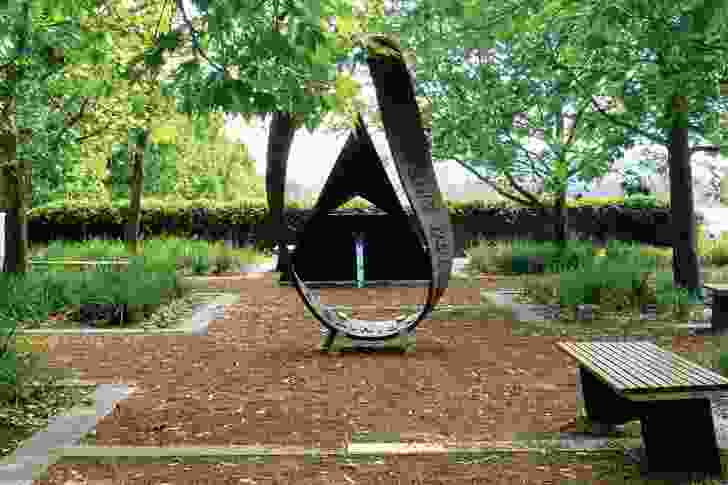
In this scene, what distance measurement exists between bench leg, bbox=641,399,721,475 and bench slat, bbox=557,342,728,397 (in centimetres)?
17

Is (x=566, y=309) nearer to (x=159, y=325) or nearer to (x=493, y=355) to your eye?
(x=493, y=355)

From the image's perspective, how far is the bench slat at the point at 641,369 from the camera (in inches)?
170

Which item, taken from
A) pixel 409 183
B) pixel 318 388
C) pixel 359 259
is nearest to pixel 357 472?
pixel 318 388

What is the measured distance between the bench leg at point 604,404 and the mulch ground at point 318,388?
26cm

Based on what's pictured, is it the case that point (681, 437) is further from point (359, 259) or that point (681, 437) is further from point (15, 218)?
point (359, 259)

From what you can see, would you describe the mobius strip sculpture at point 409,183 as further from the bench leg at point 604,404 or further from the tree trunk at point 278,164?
the bench leg at point 604,404

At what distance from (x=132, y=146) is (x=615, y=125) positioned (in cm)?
1225

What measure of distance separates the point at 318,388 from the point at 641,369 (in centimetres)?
305

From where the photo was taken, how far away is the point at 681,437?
4.52m

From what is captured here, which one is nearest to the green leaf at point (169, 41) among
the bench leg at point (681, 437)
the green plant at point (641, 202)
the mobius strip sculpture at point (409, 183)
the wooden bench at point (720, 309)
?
the bench leg at point (681, 437)

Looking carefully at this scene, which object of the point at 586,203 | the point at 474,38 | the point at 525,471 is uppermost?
the point at 474,38

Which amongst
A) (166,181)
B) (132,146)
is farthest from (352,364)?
(166,181)

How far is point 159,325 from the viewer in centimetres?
1076

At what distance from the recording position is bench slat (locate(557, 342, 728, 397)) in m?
4.31
